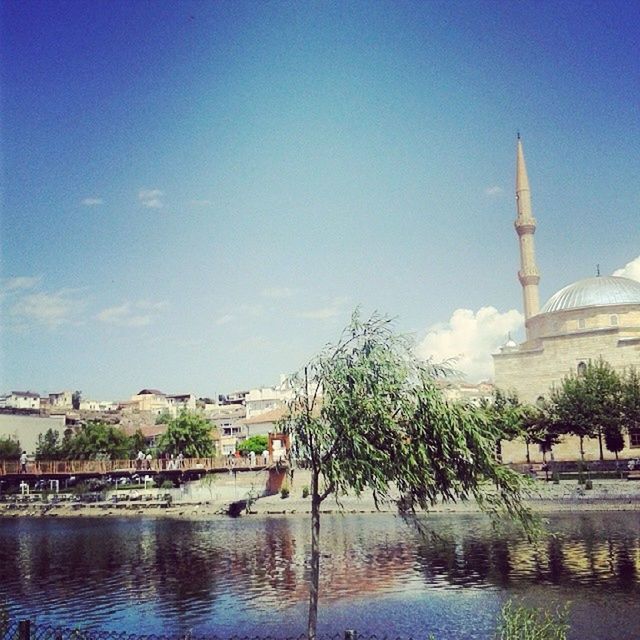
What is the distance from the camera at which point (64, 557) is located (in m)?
25.7

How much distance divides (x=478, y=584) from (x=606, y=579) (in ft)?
9.99

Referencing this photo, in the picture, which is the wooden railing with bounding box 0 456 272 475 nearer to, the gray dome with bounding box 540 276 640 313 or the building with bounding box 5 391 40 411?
the gray dome with bounding box 540 276 640 313

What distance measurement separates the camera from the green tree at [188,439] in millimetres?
52156

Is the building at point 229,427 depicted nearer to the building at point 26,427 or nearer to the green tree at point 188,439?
the green tree at point 188,439

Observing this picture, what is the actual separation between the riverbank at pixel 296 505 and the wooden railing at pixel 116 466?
5.81 ft

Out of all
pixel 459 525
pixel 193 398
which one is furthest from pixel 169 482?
pixel 193 398

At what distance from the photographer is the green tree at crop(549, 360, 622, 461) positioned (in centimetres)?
4075

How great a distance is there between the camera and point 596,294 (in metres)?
54.4

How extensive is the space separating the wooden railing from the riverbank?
5.81 feet

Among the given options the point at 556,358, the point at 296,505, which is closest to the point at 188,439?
the point at 296,505

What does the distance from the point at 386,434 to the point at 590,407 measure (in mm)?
35373

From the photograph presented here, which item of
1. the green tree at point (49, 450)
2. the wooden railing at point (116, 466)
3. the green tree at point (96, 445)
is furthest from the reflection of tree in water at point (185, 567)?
the green tree at point (49, 450)

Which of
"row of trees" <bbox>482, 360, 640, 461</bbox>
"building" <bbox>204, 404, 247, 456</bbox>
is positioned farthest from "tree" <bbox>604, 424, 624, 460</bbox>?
"building" <bbox>204, 404, 247, 456</bbox>

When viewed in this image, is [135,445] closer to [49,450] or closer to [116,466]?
[49,450]
